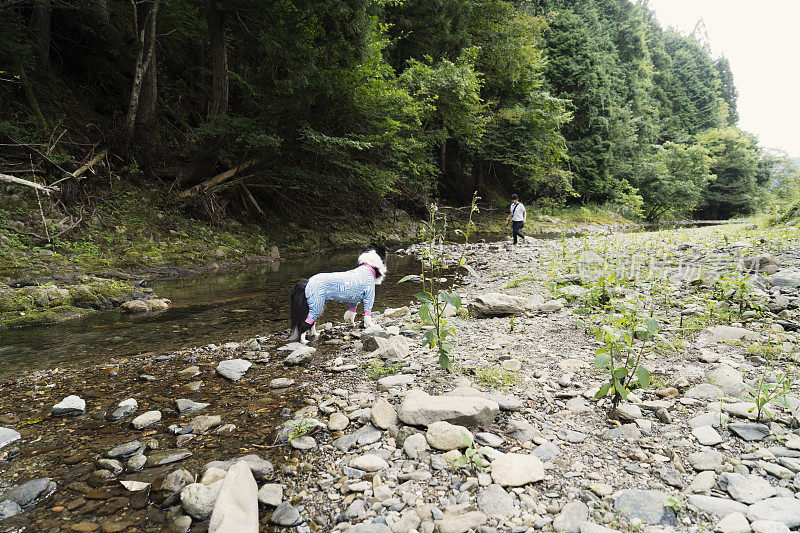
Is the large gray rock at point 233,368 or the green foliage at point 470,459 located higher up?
the green foliage at point 470,459

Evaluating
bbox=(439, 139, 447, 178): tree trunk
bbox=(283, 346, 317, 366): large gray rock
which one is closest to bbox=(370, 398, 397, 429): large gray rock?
bbox=(283, 346, 317, 366): large gray rock

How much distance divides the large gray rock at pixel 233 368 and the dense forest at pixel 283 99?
8557 millimetres

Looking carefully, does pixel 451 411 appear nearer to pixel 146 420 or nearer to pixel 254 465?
pixel 254 465

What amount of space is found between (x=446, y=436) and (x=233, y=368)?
2.59 metres

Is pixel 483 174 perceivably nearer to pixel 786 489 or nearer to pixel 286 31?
pixel 286 31

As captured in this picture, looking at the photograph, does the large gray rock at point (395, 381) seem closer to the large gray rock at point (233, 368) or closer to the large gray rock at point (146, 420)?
the large gray rock at point (233, 368)

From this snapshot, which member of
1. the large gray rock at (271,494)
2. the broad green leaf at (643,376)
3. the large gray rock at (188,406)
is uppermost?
the broad green leaf at (643,376)

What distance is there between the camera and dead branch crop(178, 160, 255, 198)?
1150 centimetres

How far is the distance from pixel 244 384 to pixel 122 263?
6.97m

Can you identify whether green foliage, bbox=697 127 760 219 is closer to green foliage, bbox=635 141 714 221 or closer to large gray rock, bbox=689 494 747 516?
green foliage, bbox=635 141 714 221

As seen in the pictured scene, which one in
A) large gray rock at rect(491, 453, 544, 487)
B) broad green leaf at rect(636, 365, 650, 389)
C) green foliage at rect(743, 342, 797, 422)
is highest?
broad green leaf at rect(636, 365, 650, 389)

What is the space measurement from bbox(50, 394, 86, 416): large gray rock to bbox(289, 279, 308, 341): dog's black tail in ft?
7.02

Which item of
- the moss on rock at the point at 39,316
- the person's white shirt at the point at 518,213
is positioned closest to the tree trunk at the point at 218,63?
the moss on rock at the point at 39,316

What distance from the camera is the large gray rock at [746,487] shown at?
1.79m
